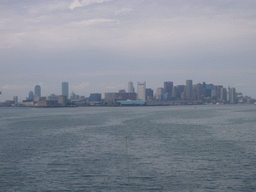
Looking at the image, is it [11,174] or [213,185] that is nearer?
[213,185]

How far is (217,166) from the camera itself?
2572cm

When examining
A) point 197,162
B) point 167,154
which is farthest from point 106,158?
point 197,162

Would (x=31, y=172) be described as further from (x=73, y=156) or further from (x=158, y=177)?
(x=158, y=177)

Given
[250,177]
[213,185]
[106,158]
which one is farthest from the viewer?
[106,158]

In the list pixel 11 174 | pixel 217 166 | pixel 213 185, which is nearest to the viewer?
pixel 213 185

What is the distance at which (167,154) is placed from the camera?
3084cm

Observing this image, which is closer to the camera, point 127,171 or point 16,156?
point 127,171

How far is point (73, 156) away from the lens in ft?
99.8

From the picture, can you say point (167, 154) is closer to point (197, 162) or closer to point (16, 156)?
point (197, 162)

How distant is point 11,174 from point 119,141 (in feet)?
62.2

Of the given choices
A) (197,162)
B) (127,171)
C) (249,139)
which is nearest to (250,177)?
(197,162)

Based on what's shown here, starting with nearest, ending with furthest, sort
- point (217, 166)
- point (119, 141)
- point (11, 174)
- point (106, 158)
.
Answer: point (11, 174), point (217, 166), point (106, 158), point (119, 141)

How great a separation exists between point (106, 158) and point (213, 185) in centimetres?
1172

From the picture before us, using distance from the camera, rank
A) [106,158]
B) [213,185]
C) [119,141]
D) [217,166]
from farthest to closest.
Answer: [119,141] → [106,158] → [217,166] → [213,185]
